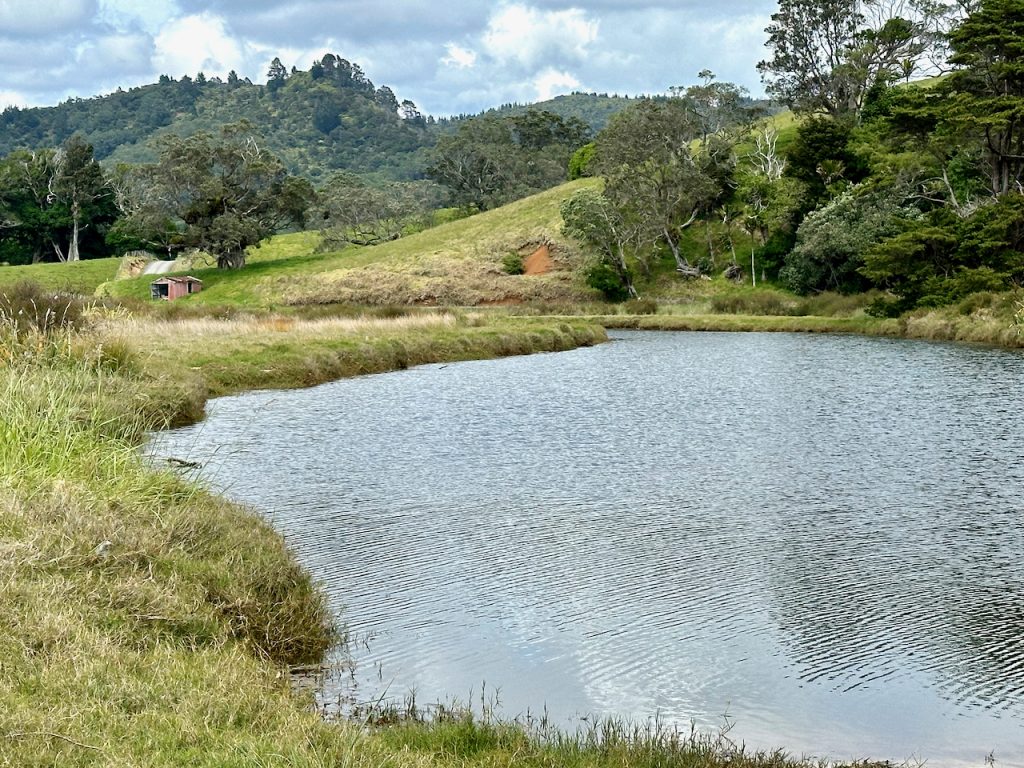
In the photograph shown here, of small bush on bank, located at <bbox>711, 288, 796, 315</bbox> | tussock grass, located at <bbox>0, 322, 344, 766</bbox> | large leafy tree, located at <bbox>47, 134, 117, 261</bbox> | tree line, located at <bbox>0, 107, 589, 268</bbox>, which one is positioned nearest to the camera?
tussock grass, located at <bbox>0, 322, 344, 766</bbox>

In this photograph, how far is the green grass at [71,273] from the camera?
95.5 m

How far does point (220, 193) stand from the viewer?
92.4m

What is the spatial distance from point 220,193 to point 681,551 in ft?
276

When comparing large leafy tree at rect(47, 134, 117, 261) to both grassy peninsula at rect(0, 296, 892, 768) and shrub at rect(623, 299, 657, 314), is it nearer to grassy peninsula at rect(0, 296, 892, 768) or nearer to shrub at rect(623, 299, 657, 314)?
shrub at rect(623, 299, 657, 314)

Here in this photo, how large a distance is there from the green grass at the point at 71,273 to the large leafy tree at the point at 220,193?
26.1 ft

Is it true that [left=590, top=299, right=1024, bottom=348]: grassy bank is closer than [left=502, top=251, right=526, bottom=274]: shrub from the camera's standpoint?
Yes

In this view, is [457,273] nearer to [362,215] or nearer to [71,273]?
[362,215]

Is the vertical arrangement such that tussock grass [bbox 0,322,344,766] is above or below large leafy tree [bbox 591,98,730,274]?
below

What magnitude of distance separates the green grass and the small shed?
7.01 m

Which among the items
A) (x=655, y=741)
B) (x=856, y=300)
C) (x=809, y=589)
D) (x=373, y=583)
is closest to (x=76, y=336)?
(x=373, y=583)

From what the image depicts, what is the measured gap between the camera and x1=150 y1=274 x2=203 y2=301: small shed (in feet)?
291

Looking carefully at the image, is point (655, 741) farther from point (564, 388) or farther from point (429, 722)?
point (564, 388)

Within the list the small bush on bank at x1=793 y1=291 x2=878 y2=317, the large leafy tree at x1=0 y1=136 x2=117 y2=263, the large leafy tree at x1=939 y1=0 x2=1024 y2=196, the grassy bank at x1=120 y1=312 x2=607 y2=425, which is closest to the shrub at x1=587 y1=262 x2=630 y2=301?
the small bush on bank at x1=793 y1=291 x2=878 y2=317

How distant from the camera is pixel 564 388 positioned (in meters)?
34.1
